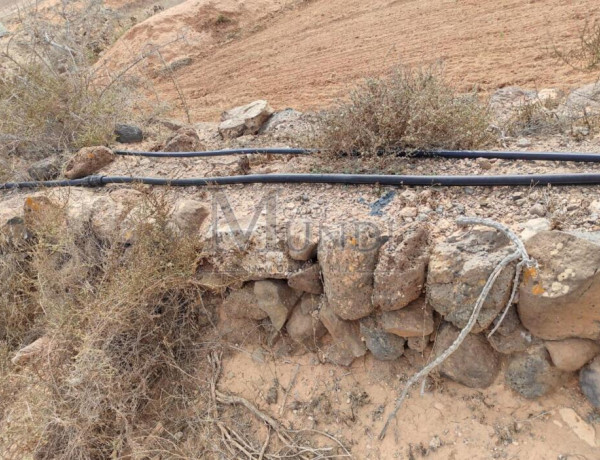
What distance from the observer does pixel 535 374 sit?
2127 mm

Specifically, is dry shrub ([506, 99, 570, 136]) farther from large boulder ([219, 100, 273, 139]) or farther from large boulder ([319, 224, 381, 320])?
large boulder ([219, 100, 273, 139])

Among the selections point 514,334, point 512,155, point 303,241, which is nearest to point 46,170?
point 303,241

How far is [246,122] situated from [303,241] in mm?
2311

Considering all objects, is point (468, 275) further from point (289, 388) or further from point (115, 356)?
point (115, 356)

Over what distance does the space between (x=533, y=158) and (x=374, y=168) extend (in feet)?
3.13

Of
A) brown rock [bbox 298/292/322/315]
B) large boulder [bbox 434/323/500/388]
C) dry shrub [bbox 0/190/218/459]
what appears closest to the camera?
large boulder [bbox 434/323/500/388]

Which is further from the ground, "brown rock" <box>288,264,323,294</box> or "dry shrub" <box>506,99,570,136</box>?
"brown rock" <box>288,264,323,294</box>

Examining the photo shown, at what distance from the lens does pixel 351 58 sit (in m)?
6.68

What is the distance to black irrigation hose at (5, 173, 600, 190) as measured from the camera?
7.99 feet

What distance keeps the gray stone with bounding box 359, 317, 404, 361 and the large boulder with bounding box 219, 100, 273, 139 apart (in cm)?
263

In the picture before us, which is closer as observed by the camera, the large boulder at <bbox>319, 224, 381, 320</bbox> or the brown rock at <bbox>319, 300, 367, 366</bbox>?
the large boulder at <bbox>319, 224, 381, 320</bbox>

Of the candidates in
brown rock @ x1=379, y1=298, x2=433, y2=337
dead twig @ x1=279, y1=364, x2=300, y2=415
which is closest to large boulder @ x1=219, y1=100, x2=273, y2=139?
dead twig @ x1=279, y1=364, x2=300, y2=415

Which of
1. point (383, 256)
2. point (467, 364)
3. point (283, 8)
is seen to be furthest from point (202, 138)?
point (283, 8)

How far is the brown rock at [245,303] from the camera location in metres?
2.86
